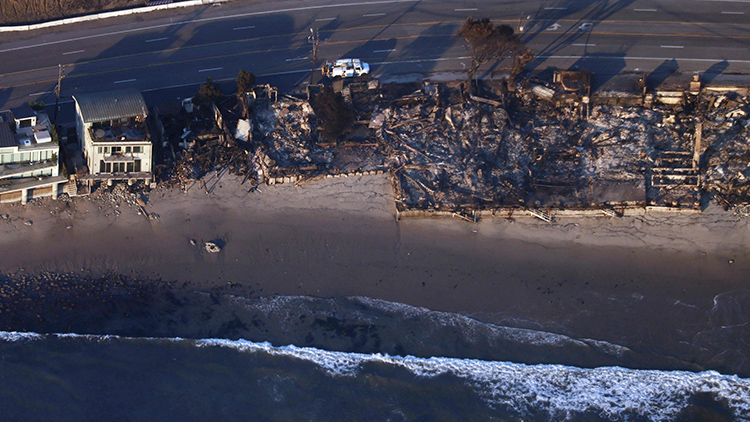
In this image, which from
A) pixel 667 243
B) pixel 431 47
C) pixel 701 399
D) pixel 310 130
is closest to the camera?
pixel 701 399

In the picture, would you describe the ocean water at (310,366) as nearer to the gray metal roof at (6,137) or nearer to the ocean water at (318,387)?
the ocean water at (318,387)

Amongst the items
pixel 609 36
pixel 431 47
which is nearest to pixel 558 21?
pixel 609 36

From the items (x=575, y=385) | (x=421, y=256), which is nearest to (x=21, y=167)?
(x=421, y=256)

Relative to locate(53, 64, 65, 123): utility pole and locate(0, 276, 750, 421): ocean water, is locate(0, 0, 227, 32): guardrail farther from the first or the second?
locate(0, 276, 750, 421): ocean water

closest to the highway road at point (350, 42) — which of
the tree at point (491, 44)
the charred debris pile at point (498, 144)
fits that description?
the tree at point (491, 44)

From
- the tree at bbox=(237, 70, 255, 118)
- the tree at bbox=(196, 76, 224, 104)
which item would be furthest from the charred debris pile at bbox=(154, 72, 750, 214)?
the tree at bbox=(196, 76, 224, 104)

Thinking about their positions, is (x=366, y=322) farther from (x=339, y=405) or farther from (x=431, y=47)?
(x=431, y=47)
